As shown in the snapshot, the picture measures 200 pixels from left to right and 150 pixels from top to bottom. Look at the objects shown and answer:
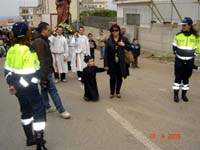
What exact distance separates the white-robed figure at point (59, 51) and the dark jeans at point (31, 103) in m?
5.49

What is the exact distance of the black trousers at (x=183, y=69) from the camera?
8047 mm

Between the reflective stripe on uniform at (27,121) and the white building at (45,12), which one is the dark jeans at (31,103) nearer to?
the reflective stripe on uniform at (27,121)

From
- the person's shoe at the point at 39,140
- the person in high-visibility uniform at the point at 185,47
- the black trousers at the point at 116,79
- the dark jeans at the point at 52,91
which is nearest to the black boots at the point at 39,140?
the person's shoe at the point at 39,140

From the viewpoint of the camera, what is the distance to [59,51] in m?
10.8

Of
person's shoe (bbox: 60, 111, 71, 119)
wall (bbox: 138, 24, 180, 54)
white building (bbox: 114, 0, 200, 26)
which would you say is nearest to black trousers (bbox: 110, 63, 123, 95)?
person's shoe (bbox: 60, 111, 71, 119)

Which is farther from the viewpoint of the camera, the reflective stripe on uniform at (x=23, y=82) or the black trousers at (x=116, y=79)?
the black trousers at (x=116, y=79)

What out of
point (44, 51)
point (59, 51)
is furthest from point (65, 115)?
point (59, 51)

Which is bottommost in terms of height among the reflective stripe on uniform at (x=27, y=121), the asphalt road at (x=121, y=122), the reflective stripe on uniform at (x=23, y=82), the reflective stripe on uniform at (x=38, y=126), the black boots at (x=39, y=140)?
the asphalt road at (x=121, y=122)

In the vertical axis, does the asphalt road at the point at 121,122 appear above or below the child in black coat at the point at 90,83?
below

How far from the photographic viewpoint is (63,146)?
5.48 meters

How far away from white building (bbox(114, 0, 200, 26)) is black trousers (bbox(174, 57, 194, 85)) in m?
11.4

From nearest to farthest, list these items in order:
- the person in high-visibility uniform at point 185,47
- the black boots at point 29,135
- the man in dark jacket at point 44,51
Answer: the black boots at point 29,135, the man in dark jacket at point 44,51, the person in high-visibility uniform at point 185,47

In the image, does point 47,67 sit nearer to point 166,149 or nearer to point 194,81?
point 166,149

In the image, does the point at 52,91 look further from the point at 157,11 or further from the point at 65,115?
the point at 157,11
